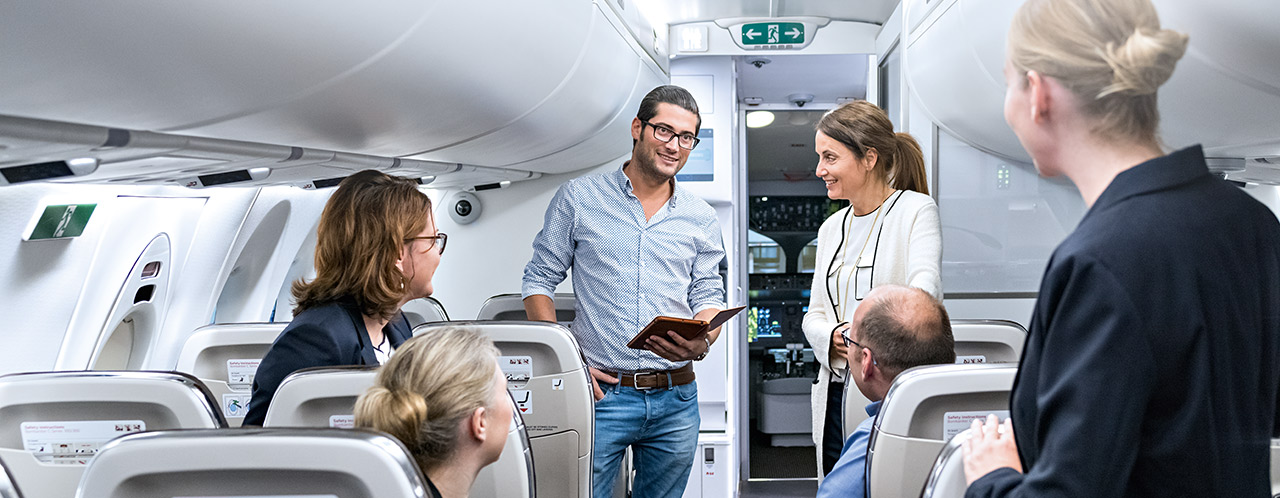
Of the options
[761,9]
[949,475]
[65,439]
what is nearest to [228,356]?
[65,439]

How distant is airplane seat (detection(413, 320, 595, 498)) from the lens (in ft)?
8.79

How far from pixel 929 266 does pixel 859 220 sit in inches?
11.2

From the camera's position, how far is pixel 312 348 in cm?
215

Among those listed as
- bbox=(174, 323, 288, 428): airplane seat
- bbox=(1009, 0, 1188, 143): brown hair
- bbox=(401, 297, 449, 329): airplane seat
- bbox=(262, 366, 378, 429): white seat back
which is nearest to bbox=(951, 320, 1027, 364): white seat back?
bbox=(262, 366, 378, 429): white seat back

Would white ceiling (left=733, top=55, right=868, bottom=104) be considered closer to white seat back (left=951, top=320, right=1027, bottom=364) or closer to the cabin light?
the cabin light

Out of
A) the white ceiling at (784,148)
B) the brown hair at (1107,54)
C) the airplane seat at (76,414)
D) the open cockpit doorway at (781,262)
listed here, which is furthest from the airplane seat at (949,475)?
the white ceiling at (784,148)

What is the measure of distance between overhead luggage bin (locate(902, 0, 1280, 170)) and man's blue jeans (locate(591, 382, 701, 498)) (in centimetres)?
132

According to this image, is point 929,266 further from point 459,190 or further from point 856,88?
point 856,88

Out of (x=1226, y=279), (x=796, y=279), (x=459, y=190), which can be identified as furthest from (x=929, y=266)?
(x=796, y=279)

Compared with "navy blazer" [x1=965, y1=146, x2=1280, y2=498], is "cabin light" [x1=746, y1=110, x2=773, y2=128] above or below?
above

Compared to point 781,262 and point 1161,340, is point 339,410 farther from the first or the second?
point 781,262

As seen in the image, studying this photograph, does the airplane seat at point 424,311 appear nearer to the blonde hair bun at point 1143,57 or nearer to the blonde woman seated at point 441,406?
the blonde woman seated at point 441,406

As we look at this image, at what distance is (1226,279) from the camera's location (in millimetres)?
1021

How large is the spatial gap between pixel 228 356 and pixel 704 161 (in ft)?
10.9
